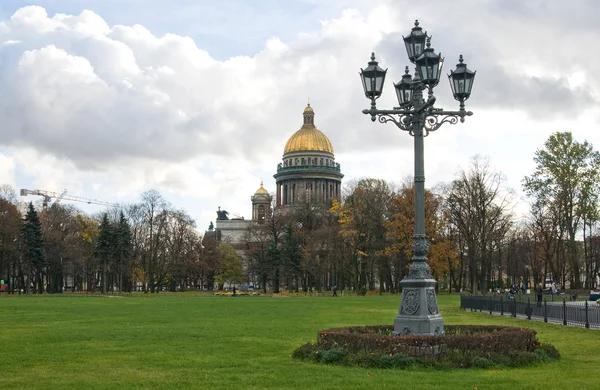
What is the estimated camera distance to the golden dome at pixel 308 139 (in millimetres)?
153875

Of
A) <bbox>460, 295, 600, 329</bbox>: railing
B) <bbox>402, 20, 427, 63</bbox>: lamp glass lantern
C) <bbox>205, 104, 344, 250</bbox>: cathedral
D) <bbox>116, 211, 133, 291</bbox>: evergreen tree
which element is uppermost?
<bbox>205, 104, 344, 250</bbox>: cathedral

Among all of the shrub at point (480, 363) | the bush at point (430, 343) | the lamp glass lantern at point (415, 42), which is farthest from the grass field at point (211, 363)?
the lamp glass lantern at point (415, 42)

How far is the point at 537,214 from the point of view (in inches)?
2965

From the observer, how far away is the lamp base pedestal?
18.0m

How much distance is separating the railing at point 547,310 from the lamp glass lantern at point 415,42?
14124 millimetres

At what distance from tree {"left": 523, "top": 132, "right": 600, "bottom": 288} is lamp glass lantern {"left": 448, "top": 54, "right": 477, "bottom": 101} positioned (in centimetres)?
5143

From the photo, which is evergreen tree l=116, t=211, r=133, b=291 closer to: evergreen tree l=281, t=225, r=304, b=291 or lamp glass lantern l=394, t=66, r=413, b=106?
evergreen tree l=281, t=225, r=304, b=291

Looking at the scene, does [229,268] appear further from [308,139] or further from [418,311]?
[418,311]

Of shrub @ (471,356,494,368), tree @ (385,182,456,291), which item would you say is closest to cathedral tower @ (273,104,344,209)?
tree @ (385,182,456,291)

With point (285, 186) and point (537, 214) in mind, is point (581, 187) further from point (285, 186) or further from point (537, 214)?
point (285, 186)

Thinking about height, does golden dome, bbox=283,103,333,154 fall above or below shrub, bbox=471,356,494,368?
above

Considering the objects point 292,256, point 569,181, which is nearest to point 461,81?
point 569,181

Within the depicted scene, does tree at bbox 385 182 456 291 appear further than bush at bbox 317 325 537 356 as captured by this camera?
Yes

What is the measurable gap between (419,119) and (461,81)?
1.47 meters
